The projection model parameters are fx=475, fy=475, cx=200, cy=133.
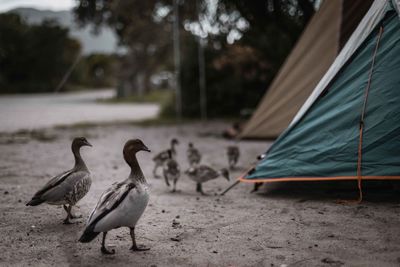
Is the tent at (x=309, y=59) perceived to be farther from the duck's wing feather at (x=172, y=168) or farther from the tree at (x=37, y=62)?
the tree at (x=37, y=62)

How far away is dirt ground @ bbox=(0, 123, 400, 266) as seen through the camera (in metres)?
4.60

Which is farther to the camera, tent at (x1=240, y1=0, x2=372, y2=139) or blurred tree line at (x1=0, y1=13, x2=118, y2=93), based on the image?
blurred tree line at (x1=0, y1=13, x2=118, y2=93)

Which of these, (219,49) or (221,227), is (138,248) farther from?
(219,49)

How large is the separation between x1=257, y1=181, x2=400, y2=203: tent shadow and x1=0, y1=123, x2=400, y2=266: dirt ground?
15 millimetres

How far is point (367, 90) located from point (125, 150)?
3.42 meters

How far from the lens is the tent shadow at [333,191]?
22.3ft

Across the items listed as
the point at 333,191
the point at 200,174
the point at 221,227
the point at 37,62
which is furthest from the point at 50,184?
the point at 37,62

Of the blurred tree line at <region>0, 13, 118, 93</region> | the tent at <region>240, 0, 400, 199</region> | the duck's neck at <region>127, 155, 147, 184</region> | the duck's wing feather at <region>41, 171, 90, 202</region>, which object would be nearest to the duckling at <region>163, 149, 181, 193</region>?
the tent at <region>240, 0, 400, 199</region>

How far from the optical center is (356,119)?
6523 millimetres

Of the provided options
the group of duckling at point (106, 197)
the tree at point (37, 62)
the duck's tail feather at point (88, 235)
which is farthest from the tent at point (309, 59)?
the tree at point (37, 62)

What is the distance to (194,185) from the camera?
27.5 feet

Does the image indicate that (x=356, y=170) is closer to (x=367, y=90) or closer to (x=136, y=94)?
(x=367, y=90)

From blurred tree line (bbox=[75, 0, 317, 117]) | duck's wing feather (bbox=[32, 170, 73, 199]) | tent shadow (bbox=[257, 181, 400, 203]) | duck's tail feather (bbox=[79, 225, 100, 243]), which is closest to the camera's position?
duck's tail feather (bbox=[79, 225, 100, 243])

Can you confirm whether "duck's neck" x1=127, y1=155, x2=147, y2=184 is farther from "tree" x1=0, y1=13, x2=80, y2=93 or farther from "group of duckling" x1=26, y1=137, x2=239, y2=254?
"tree" x1=0, y1=13, x2=80, y2=93
